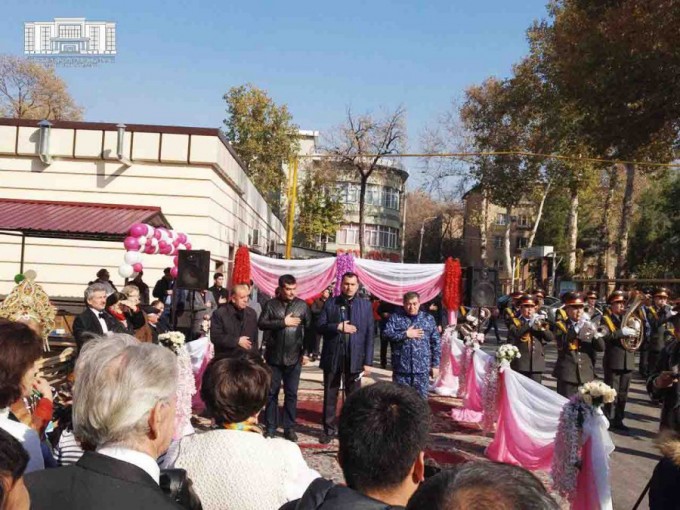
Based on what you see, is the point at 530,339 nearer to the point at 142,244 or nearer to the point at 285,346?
the point at 285,346

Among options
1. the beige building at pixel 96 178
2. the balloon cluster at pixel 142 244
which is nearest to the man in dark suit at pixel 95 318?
the balloon cluster at pixel 142 244

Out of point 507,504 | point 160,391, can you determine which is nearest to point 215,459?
point 160,391

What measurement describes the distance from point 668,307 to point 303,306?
10.3 metres

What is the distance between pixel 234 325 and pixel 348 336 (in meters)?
1.42

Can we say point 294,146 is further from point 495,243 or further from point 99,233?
point 495,243

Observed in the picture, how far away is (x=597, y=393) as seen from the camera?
5.79m

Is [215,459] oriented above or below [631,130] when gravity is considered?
below

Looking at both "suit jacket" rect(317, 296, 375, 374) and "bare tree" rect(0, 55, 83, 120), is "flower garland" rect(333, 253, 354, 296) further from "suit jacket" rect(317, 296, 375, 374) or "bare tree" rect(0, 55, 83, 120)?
"bare tree" rect(0, 55, 83, 120)

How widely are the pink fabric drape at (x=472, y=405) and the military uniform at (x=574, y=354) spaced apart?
1.58 meters

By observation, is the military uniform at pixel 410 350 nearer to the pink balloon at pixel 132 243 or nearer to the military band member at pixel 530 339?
the military band member at pixel 530 339

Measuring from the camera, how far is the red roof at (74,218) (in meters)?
13.0

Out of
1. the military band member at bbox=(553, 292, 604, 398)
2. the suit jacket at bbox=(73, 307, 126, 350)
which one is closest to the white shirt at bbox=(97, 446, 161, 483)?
the suit jacket at bbox=(73, 307, 126, 350)

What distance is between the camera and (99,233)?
1295 cm

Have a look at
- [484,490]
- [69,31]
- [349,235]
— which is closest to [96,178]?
[484,490]
